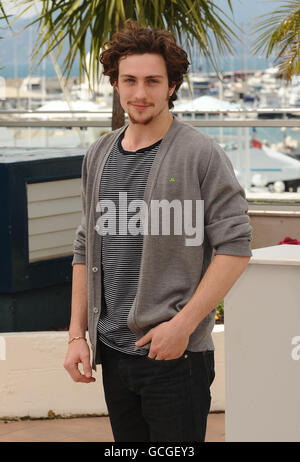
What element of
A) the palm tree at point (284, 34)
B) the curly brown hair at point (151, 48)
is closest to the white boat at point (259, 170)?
the palm tree at point (284, 34)

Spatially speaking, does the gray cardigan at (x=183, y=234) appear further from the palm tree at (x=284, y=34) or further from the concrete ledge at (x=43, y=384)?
the palm tree at (x=284, y=34)

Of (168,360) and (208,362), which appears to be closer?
(168,360)

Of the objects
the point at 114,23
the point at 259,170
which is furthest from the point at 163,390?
the point at 259,170

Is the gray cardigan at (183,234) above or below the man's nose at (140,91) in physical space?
below

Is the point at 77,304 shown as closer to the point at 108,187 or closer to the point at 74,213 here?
the point at 108,187

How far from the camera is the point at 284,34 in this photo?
8797 millimetres

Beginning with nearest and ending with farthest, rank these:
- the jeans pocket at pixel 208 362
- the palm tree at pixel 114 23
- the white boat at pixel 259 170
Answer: the jeans pocket at pixel 208 362 < the palm tree at pixel 114 23 < the white boat at pixel 259 170

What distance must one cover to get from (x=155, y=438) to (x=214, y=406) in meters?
2.91

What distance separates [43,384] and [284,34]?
4.84 meters

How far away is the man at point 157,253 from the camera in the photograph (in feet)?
7.68

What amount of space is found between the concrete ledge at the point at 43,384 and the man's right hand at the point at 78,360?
2.73 m

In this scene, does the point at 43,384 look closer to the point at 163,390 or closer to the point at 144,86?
the point at 163,390

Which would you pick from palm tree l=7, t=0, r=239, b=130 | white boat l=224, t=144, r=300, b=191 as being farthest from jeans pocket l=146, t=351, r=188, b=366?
white boat l=224, t=144, r=300, b=191

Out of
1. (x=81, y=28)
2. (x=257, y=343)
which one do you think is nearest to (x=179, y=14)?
(x=81, y=28)
